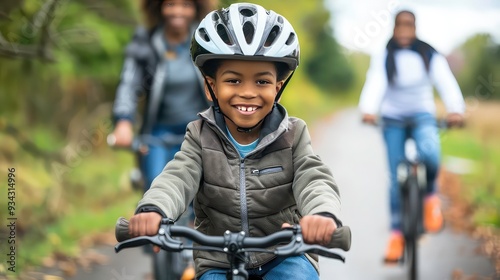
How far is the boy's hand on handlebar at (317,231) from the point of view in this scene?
2.86m

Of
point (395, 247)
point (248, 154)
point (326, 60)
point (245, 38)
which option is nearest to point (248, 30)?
point (245, 38)

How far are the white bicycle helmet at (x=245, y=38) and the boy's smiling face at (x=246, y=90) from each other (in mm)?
48

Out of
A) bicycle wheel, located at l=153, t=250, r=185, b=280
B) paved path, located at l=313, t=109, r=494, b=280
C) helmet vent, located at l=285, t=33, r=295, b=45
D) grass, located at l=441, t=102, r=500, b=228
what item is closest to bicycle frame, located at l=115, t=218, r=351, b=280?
helmet vent, located at l=285, t=33, r=295, b=45

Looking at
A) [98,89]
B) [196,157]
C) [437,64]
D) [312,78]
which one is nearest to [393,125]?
[437,64]

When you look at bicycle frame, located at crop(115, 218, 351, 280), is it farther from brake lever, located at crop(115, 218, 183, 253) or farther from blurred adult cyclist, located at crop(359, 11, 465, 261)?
blurred adult cyclist, located at crop(359, 11, 465, 261)

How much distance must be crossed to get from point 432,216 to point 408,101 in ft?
3.34

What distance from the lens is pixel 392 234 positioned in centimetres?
727

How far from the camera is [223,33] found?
349cm

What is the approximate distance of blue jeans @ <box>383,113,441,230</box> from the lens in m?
6.88

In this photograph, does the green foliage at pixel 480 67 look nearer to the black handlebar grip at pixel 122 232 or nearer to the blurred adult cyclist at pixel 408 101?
the blurred adult cyclist at pixel 408 101

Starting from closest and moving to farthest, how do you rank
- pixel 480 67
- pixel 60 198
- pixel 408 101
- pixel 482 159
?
1. pixel 408 101
2. pixel 60 198
3. pixel 480 67
4. pixel 482 159

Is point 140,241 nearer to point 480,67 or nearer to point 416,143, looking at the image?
point 416,143

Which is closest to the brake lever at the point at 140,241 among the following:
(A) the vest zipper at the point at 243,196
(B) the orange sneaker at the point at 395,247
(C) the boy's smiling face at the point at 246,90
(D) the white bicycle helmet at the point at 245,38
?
(A) the vest zipper at the point at 243,196

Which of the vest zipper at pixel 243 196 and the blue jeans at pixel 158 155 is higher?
the blue jeans at pixel 158 155
